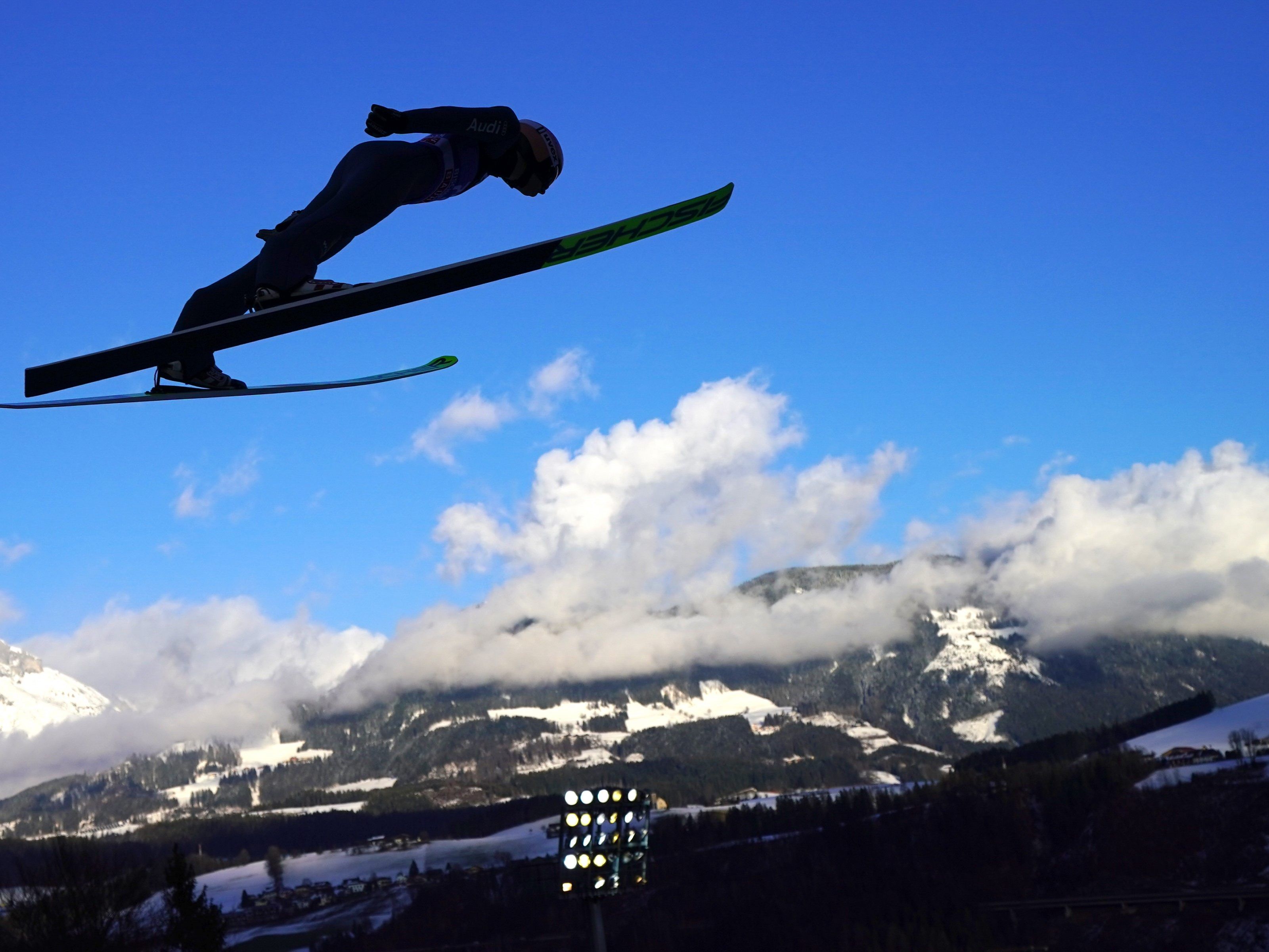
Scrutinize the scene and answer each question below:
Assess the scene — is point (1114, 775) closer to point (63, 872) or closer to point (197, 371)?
point (63, 872)

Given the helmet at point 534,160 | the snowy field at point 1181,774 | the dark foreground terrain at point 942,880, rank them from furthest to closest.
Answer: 1. the snowy field at point 1181,774
2. the dark foreground terrain at point 942,880
3. the helmet at point 534,160

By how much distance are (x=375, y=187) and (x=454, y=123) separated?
65cm

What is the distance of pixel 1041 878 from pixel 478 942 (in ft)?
243

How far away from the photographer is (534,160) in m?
7.59

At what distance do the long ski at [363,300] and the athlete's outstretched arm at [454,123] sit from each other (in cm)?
78

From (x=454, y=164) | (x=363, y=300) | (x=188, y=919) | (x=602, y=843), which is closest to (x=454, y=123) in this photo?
(x=454, y=164)

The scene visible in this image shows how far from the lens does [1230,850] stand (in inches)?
5374

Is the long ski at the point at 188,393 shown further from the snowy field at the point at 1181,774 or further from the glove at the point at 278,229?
the snowy field at the point at 1181,774

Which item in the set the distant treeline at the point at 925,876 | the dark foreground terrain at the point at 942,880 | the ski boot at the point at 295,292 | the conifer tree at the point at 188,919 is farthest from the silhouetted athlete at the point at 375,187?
the distant treeline at the point at 925,876

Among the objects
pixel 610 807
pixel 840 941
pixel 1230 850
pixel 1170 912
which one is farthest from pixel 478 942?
pixel 610 807

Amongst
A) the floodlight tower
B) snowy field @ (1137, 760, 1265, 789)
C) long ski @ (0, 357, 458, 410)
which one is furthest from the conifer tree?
snowy field @ (1137, 760, 1265, 789)

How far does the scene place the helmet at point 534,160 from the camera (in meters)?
7.55

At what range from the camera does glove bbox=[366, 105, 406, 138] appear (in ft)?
21.7

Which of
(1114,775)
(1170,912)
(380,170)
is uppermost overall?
(380,170)
